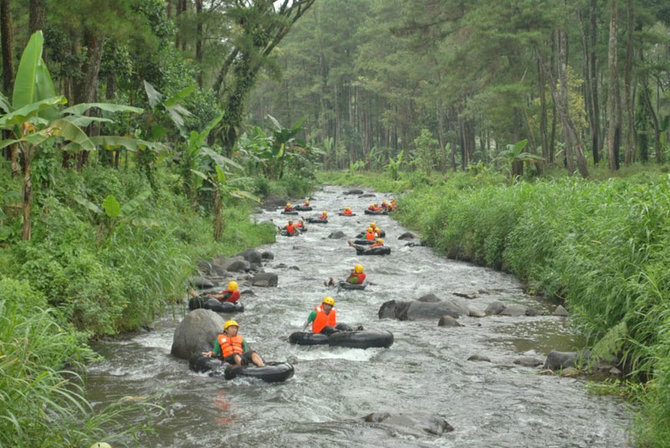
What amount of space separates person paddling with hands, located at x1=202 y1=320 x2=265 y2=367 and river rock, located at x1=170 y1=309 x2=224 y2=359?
0.49m

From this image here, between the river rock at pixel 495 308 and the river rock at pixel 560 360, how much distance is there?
359 centimetres

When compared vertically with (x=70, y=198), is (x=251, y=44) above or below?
above

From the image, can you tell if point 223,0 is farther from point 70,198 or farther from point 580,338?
point 580,338

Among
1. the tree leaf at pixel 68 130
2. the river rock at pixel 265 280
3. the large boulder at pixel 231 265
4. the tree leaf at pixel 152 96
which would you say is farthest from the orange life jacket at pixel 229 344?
the tree leaf at pixel 152 96

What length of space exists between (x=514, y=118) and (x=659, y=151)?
7097 millimetres

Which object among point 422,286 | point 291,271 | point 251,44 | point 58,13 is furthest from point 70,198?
point 251,44

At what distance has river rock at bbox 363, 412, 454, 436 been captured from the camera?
7152mm

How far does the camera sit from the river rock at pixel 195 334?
10.1 meters

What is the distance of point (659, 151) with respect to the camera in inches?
1262

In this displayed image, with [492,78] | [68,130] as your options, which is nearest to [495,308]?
[68,130]

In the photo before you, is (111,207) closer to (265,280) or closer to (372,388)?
(265,280)

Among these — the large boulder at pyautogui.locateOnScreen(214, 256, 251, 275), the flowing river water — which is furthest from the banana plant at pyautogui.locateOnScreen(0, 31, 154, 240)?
the large boulder at pyautogui.locateOnScreen(214, 256, 251, 275)

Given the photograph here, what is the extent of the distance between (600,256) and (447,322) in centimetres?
333

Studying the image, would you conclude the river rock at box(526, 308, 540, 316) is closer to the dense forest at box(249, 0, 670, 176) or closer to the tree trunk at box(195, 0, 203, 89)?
the dense forest at box(249, 0, 670, 176)
